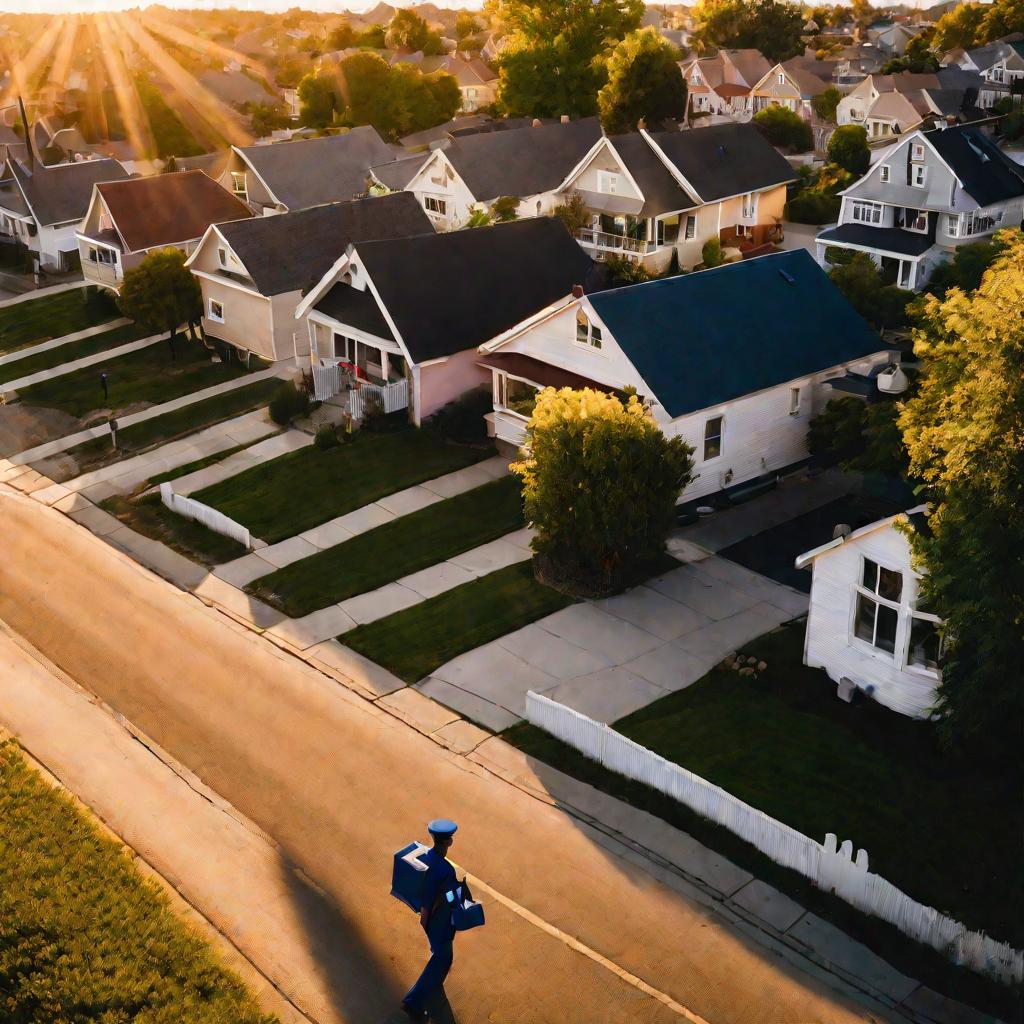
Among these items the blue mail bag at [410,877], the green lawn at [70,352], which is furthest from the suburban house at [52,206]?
the blue mail bag at [410,877]

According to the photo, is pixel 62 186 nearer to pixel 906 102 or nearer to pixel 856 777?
pixel 856 777

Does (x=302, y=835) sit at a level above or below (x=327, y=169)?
below

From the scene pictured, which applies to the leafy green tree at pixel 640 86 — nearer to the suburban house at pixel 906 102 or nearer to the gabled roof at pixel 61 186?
the suburban house at pixel 906 102

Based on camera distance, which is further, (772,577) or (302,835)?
(772,577)

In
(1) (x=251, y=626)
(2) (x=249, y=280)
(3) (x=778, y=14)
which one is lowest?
(1) (x=251, y=626)

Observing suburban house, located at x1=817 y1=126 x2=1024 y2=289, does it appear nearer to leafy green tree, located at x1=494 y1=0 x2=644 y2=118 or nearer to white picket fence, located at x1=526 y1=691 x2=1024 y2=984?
white picket fence, located at x1=526 y1=691 x2=1024 y2=984

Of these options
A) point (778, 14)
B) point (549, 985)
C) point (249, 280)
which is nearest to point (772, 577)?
point (549, 985)

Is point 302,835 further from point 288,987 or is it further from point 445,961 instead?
point 445,961
